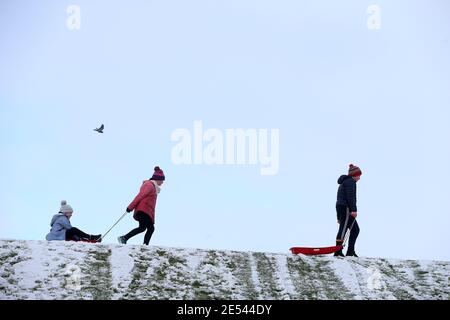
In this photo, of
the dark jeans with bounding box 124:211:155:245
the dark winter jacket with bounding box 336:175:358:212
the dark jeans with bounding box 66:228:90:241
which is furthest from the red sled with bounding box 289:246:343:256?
the dark jeans with bounding box 66:228:90:241

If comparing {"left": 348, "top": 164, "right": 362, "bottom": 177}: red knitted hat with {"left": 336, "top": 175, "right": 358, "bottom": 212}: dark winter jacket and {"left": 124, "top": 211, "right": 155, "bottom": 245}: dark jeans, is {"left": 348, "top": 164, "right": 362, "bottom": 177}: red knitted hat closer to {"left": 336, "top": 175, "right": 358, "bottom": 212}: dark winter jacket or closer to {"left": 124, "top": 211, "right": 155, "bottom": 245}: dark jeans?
{"left": 336, "top": 175, "right": 358, "bottom": 212}: dark winter jacket

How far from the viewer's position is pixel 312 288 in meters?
13.8

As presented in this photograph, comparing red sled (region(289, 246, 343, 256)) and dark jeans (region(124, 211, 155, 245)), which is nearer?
red sled (region(289, 246, 343, 256))

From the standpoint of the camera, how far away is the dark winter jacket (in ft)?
53.2

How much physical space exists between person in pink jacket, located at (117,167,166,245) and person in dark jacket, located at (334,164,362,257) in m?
3.50

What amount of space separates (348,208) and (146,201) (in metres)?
3.83

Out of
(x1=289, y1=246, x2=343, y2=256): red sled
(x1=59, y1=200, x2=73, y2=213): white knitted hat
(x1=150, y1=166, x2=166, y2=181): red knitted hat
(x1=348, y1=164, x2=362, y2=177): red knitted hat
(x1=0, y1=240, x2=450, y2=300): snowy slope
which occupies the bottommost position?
(x1=0, y1=240, x2=450, y2=300): snowy slope

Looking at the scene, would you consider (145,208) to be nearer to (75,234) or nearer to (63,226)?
(75,234)

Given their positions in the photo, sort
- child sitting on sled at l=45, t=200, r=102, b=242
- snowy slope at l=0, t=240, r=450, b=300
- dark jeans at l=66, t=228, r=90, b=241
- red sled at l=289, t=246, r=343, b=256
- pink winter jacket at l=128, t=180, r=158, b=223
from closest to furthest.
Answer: snowy slope at l=0, t=240, r=450, b=300 < red sled at l=289, t=246, r=343, b=256 < child sitting on sled at l=45, t=200, r=102, b=242 < dark jeans at l=66, t=228, r=90, b=241 < pink winter jacket at l=128, t=180, r=158, b=223
